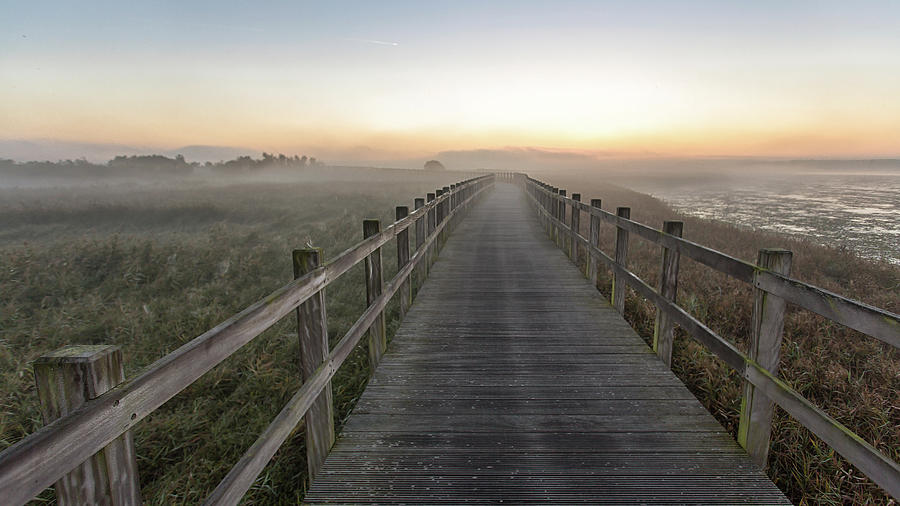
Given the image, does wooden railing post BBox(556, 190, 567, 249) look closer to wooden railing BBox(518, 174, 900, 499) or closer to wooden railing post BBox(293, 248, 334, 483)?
wooden railing BBox(518, 174, 900, 499)

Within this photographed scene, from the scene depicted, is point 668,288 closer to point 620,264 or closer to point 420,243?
point 620,264

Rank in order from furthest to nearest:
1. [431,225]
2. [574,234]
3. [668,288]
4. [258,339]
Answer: [574,234] → [431,225] → [258,339] → [668,288]

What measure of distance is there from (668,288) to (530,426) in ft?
6.98

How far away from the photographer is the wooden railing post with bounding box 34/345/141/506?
1330mm

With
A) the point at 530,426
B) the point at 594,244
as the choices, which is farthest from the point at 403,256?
the point at 594,244

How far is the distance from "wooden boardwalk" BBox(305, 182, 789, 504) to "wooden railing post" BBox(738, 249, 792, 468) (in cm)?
15

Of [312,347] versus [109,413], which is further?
[312,347]

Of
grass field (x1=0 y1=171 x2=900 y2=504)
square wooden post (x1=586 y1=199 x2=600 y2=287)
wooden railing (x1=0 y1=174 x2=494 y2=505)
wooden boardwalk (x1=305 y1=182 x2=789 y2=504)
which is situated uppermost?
wooden railing (x1=0 y1=174 x2=494 y2=505)

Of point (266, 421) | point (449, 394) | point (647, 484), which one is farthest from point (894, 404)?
point (266, 421)

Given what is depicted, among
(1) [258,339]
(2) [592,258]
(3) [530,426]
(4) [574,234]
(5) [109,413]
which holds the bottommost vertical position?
(1) [258,339]

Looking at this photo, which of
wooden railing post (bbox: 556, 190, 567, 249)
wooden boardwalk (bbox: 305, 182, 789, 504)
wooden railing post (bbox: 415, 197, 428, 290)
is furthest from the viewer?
wooden railing post (bbox: 556, 190, 567, 249)

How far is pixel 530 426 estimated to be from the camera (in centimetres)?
364

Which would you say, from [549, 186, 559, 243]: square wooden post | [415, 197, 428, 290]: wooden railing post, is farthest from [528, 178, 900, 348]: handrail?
[549, 186, 559, 243]: square wooden post

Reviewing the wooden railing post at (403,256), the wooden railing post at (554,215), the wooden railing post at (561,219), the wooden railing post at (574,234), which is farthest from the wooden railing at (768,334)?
the wooden railing post at (554,215)
